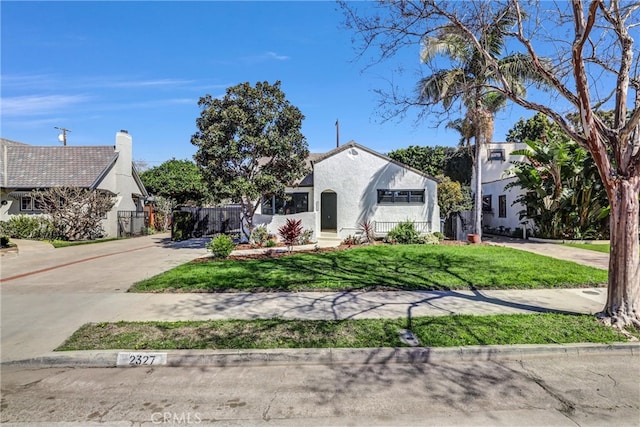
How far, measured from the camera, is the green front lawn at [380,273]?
27.2 feet

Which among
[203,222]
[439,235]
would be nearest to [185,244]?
[203,222]

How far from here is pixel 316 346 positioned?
4906mm

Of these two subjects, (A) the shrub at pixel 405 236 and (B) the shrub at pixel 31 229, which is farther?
(B) the shrub at pixel 31 229

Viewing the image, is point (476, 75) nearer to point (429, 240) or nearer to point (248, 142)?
point (429, 240)

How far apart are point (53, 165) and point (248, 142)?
14508 mm

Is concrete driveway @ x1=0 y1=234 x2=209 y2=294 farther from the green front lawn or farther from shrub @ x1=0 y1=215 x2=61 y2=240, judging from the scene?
shrub @ x1=0 y1=215 x2=61 y2=240

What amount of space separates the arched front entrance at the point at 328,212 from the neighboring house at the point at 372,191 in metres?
0.65

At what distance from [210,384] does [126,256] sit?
11.3 meters

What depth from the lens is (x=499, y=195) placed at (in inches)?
899

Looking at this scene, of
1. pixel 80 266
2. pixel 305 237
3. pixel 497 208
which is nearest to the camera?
Result: pixel 80 266

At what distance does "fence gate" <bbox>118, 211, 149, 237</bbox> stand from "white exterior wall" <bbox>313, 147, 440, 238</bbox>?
41.6ft

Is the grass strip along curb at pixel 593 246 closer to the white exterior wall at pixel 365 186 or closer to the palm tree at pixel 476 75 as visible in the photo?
the palm tree at pixel 476 75

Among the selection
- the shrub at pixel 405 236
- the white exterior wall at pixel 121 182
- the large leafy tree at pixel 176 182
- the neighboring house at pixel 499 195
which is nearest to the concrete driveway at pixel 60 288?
the white exterior wall at pixel 121 182

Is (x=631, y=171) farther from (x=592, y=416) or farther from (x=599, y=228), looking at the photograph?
(x=599, y=228)
